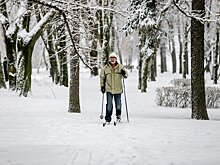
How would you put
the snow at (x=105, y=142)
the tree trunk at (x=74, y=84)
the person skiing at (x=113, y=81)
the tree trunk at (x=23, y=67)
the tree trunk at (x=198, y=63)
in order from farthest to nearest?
1. the tree trunk at (x=23, y=67)
2. the tree trunk at (x=74, y=84)
3. the tree trunk at (x=198, y=63)
4. the person skiing at (x=113, y=81)
5. the snow at (x=105, y=142)

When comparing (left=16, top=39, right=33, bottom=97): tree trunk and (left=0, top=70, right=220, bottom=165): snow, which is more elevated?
(left=16, top=39, right=33, bottom=97): tree trunk

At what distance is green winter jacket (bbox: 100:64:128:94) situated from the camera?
11.6 meters

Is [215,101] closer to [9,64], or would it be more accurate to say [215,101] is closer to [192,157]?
[9,64]

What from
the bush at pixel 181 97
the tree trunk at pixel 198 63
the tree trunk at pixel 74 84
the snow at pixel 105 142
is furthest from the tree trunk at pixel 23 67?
the tree trunk at pixel 198 63

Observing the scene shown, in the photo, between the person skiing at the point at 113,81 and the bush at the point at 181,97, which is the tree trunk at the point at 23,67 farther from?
the person skiing at the point at 113,81

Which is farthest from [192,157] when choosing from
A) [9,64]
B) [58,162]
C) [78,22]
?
[9,64]

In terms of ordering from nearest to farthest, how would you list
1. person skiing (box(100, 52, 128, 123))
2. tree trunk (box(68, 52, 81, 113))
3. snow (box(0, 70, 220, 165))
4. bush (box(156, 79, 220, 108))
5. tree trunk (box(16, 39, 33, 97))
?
1. snow (box(0, 70, 220, 165))
2. person skiing (box(100, 52, 128, 123))
3. tree trunk (box(68, 52, 81, 113))
4. bush (box(156, 79, 220, 108))
5. tree trunk (box(16, 39, 33, 97))

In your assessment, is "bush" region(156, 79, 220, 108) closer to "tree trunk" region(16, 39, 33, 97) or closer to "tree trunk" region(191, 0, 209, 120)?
"tree trunk" region(191, 0, 209, 120)

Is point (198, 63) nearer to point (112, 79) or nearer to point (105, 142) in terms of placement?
point (112, 79)

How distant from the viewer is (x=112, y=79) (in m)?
11.7

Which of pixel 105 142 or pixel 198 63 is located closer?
pixel 105 142

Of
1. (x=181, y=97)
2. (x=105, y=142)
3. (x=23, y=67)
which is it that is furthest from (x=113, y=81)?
(x=23, y=67)

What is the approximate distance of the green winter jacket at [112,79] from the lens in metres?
11.6

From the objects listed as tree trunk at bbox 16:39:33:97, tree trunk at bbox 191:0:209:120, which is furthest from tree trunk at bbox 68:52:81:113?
tree trunk at bbox 16:39:33:97
